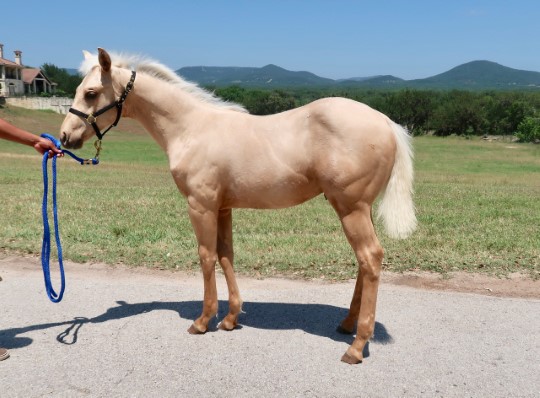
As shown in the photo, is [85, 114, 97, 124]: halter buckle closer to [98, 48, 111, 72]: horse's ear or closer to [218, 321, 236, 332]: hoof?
[98, 48, 111, 72]: horse's ear

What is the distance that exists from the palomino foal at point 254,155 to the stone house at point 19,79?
69.5 meters

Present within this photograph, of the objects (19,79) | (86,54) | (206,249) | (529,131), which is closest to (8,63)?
(19,79)

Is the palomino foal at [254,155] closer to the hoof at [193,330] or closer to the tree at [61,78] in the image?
the hoof at [193,330]

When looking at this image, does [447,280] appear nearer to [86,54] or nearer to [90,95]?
[90,95]

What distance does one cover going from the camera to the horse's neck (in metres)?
4.27

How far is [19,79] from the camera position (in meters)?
75.1

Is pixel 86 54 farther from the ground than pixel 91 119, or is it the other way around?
pixel 86 54

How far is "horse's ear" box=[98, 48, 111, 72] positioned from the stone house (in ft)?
228

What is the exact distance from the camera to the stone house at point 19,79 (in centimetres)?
6938

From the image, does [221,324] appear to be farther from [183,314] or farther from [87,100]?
[87,100]

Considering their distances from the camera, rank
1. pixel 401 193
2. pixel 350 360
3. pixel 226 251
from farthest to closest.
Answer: pixel 226 251
pixel 401 193
pixel 350 360

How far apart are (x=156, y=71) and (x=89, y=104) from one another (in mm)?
694

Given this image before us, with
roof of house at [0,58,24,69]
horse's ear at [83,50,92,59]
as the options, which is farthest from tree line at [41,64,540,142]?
horse's ear at [83,50,92,59]

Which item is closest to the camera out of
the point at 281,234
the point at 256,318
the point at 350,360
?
the point at 350,360
